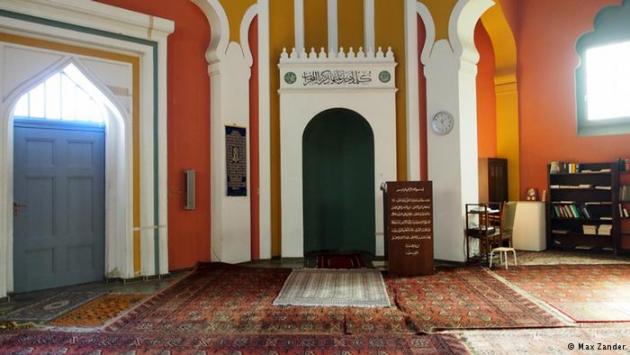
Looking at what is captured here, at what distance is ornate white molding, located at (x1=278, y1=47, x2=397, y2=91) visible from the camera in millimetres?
6699

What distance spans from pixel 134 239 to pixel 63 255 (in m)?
0.75

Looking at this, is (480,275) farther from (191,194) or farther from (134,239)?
(134,239)

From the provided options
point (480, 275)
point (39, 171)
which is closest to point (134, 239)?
point (39, 171)

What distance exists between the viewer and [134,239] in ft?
18.2

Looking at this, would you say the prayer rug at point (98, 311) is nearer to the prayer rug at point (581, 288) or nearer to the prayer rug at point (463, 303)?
the prayer rug at point (463, 303)

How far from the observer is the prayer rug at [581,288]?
12.7ft

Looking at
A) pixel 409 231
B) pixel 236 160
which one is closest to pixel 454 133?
pixel 409 231

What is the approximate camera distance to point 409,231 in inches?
221

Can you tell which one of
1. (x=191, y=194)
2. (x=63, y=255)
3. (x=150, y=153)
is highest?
(x=150, y=153)

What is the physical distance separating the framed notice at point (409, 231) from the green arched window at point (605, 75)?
354 centimetres

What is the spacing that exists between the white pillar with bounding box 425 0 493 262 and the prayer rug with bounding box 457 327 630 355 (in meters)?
2.85

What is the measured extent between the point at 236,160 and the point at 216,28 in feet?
5.91

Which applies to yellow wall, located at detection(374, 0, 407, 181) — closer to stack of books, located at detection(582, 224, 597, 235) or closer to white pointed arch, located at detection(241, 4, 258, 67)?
white pointed arch, located at detection(241, 4, 258, 67)

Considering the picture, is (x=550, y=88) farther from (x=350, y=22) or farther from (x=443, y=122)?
(x=350, y=22)
